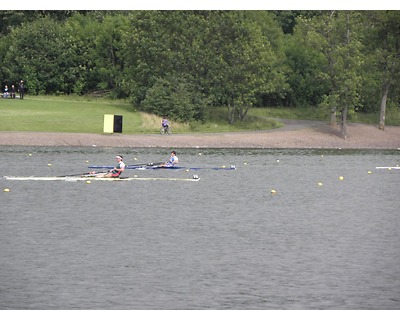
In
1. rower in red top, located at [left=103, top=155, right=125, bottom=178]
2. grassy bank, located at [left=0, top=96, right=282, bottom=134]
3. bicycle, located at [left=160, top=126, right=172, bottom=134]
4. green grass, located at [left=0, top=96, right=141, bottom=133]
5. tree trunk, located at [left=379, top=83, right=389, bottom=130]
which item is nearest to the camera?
rower in red top, located at [left=103, top=155, right=125, bottom=178]

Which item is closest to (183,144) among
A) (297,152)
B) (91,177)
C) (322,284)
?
(297,152)

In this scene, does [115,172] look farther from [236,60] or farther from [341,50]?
[341,50]

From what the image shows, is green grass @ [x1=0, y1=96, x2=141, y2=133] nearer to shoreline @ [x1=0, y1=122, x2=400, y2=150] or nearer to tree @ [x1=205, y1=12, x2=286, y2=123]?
shoreline @ [x1=0, y1=122, x2=400, y2=150]

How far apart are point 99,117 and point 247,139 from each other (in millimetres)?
16820

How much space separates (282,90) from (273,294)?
84943mm

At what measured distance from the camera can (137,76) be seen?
10712cm

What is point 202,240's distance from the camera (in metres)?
41.7

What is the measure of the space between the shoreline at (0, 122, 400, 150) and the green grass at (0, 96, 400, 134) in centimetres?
281

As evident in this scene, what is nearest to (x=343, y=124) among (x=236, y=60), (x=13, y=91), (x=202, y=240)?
(x=236, y=60)

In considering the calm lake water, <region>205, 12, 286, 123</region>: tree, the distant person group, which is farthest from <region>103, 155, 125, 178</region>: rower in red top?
the distant person group

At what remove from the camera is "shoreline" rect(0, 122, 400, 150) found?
289 ft

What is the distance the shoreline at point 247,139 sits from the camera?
88125 mm

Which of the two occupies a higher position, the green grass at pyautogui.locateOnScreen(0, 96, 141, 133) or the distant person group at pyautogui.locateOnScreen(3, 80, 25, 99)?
the distant person group at pyautogui.locateOnScreen(3, 80, 25, 99)

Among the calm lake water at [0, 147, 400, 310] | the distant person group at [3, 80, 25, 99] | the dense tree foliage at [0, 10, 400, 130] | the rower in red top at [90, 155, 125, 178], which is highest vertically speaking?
the dense tree foliage at [0, 10, 400, 130]
